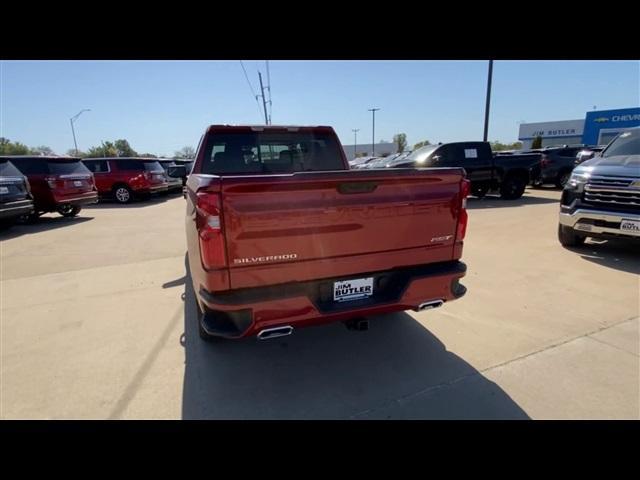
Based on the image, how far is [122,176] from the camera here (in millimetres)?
14734

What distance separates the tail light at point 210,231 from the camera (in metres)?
2.04

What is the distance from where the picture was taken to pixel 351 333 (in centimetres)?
337

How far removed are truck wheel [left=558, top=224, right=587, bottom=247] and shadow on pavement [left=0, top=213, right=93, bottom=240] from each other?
12342 mm

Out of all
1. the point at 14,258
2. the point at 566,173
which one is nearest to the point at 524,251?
the point at 14,258

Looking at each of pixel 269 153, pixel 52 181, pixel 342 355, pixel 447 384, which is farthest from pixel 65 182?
pixel 447 384

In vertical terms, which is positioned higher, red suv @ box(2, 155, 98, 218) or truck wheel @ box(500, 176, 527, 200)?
red suv @ box(2, 155, 98, 218)

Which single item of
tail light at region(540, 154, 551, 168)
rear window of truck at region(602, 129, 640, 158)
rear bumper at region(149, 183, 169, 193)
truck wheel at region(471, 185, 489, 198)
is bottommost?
truck wheel at region(471, 185, 489, 198)

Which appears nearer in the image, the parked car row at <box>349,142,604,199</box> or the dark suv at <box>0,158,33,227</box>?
the dark suv at <box>0,158,33,227</box>

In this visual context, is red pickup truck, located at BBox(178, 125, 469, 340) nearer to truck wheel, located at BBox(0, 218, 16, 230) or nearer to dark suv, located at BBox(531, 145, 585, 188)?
truck wheel, located at BBox(0, 218, 16, 230)

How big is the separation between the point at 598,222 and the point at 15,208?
12.2 meters

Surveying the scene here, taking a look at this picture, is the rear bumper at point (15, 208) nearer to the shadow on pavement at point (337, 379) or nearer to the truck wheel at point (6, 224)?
the truck wheel at point (6, 224)

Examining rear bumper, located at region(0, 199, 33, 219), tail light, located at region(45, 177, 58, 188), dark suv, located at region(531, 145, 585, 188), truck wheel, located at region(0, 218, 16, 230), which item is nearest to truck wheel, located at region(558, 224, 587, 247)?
dark suv, located at region(531, 145, 585, 188)

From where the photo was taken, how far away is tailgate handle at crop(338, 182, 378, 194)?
2285 millimetres
